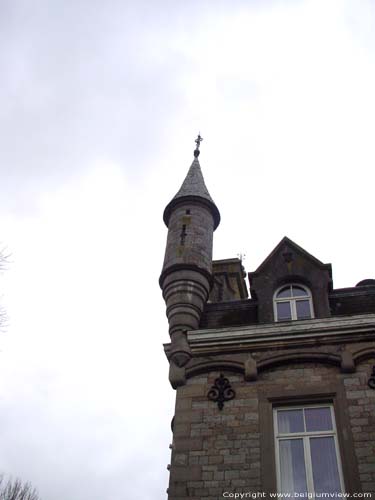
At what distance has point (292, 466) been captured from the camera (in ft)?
33.5

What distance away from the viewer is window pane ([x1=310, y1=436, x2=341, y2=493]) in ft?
32.1

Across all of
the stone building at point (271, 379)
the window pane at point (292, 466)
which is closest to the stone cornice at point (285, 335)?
the stone building at point (271, 379)

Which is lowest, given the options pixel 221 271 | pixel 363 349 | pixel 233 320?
pixel 363 349

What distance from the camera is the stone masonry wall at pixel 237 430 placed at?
392 inches

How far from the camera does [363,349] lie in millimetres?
11469

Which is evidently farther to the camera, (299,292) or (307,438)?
(299,292)

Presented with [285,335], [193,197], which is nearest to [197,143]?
[193,197]

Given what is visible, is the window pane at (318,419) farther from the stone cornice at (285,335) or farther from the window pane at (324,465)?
the stone cornice at (285,335)

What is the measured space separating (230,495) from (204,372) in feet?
8.90

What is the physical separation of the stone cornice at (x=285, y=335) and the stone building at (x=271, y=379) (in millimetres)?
21

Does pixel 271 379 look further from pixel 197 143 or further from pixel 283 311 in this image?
pixel 197 143

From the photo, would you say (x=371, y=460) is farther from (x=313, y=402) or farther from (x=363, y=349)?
(x=363, y=349)

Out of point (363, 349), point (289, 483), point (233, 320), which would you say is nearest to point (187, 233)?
point (233, 320)

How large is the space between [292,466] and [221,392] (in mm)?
1938
